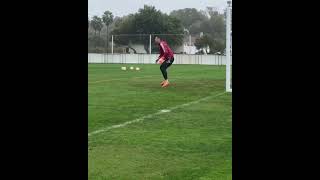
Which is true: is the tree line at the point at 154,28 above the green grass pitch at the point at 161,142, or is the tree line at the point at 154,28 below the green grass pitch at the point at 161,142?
above

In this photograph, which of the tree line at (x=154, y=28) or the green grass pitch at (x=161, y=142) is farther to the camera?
the tree line at (x=154, y=28)

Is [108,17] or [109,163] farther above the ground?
[108,17]

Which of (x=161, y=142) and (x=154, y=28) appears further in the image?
(x=154, y=28)

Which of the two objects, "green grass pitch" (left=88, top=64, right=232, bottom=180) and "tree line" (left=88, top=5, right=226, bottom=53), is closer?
"green grass pitch" (left=88, top=64, right=232, bottom=180)

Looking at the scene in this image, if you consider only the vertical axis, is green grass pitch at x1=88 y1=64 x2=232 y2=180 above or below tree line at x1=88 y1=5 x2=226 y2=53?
below

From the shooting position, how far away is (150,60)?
39906 millimetres

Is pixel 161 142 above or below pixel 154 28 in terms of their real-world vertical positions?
below
